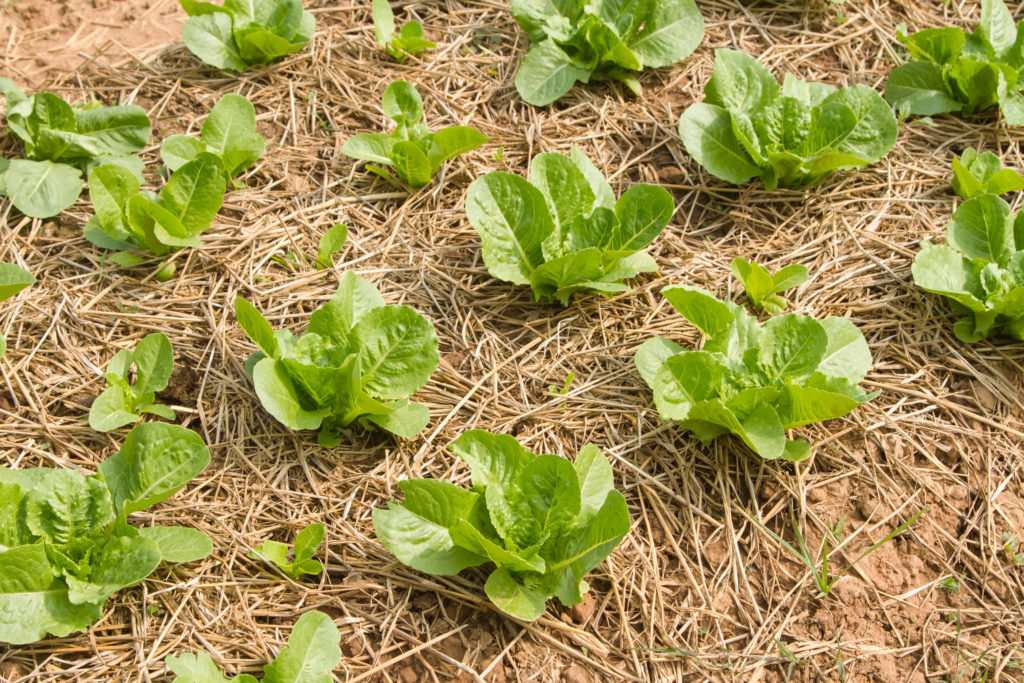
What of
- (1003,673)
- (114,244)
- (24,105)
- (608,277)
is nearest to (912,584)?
(1003,673)

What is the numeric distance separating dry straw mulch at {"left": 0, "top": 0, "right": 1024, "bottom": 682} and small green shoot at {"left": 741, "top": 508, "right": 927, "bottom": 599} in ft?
0.08

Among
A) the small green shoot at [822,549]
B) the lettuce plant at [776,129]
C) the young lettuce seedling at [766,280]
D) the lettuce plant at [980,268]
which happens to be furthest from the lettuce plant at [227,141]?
the lettuce plant at [980,268]

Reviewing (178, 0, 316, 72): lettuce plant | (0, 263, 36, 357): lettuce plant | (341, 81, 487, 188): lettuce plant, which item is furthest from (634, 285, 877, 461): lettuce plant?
(178, 0, 316, 72): lettuce plant

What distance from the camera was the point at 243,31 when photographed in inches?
118

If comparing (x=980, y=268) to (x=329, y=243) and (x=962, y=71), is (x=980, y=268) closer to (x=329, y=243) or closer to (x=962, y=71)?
(x=962, y=71)

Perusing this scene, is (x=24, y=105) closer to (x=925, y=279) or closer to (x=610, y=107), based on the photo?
(x=610, y=107)

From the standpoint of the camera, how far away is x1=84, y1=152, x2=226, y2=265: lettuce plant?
8.16 feet

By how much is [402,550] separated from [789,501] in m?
0.99

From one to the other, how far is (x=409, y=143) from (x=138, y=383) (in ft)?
3.50

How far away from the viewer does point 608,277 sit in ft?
8.00

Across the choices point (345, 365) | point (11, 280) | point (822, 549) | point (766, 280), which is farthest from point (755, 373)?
point (11, 280)

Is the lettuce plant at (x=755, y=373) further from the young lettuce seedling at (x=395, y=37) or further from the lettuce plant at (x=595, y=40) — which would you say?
the young lettuce seedling at (x=395, y=37)

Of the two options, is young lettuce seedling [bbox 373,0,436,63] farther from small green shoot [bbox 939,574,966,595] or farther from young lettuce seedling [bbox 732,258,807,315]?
small green shoot [bbox 939,574,966,595]

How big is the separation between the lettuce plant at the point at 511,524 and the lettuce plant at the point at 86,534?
48 cm
